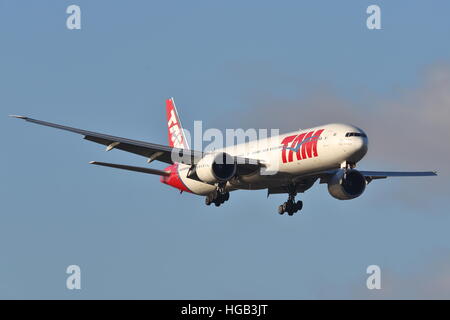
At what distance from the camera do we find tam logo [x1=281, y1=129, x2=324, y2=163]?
6200 centimetres

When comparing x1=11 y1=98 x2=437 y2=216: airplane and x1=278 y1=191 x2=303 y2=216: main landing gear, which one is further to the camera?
x1=278 y1=191 x2=303 y2=216: main landing gear

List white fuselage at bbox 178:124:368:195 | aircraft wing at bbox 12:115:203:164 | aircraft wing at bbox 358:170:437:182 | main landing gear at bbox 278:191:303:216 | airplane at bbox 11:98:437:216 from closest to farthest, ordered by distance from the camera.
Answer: white fuselage at bbox 178:124:368:195 → airplane at bbox 11:98:437:216 → aircraft wing at bbox 12:115:203:164 → main landing gear at bbox 278:191:303:216 → aircraft wing at bbox 358:170:437:182

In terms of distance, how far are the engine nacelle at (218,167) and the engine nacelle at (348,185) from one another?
6.97 meters

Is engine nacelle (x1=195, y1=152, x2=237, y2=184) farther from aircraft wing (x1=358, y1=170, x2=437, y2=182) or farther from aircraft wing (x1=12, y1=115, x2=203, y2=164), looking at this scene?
aircraft wing (x1=358, y1=170, x2=437, y2=182)

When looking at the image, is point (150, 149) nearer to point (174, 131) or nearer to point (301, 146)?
point (301, 146)

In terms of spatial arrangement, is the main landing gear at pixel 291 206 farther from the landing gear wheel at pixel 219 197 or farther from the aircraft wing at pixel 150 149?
the aircraft wing at pixel 150 149

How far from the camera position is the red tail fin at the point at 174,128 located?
8068 centimetres

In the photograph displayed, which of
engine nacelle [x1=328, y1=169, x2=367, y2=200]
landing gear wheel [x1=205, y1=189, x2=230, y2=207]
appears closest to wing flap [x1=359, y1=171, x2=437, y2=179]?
engine nacelle [x1=328, y1=169, x2=367, y2=200]

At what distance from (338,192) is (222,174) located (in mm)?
7870

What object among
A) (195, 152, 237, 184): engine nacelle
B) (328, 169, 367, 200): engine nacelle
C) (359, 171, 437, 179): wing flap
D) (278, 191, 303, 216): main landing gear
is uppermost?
(359, 171, 437, 179): wing flap

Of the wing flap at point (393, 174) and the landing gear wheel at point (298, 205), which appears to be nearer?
the landing gear wheel at point (298, 205)

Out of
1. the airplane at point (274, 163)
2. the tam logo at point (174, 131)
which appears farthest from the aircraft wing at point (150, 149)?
the tam logo at point (174, 131)

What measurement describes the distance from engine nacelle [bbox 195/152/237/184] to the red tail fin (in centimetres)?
1385
